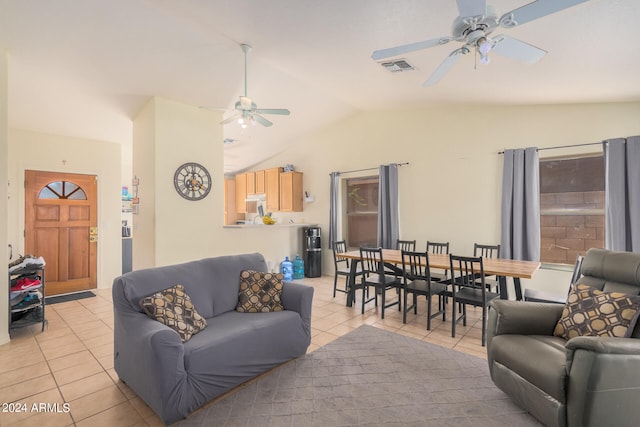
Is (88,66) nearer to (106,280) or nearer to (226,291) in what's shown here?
(226,291)

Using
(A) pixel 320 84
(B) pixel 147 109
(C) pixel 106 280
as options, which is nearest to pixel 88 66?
(B) pixel 147 109

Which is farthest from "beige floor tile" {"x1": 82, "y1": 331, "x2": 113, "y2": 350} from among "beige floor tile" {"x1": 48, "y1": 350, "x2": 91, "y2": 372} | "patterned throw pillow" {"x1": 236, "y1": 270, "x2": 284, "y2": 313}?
"patterned throw pillow" {"x1": 236, "y1": 270, "x2": 284, "y2": 313}

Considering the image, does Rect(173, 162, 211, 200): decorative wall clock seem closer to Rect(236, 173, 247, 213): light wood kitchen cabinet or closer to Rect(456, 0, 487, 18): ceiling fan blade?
Rect(236, 173, 247, 213): light wood kitchen cabinet

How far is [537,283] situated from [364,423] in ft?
11.3

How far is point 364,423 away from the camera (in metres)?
1.94

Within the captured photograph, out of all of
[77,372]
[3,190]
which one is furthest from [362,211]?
[3,190]

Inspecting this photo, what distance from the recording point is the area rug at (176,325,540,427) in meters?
1.97

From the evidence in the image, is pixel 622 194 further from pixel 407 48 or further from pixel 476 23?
pixel 407 48

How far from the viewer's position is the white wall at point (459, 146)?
3813mm

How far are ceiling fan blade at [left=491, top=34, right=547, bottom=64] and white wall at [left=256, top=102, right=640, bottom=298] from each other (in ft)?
7.50

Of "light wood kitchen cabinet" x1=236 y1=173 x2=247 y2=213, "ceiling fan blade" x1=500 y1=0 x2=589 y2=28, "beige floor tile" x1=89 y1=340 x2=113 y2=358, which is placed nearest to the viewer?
"ceiling fan blade" x1=500 y1=0 x2=589 y2=28

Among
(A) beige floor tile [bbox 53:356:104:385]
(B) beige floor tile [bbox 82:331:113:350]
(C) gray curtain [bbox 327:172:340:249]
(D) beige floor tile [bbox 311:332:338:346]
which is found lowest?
(A) beige floor tile [bbox 53:356:104:385]

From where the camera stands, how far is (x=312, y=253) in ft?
20.2

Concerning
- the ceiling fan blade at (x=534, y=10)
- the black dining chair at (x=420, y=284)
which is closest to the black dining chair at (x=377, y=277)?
the black dining chair at (x=420, y=284)
